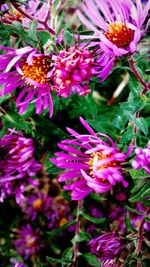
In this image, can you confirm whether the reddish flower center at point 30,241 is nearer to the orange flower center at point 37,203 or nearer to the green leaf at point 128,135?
the orange flower center at point 37,203

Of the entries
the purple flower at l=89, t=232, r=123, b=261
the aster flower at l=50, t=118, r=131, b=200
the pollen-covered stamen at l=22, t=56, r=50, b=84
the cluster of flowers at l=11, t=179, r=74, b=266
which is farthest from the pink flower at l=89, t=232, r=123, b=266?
the cluster of flowers at l=11, t=179, r=74, b=266

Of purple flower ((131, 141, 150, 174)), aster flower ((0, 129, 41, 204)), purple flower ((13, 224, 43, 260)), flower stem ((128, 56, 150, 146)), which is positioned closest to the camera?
purple flower ((131, 141, 150, 174))

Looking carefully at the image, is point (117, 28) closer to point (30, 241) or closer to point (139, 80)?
point (139, 80)

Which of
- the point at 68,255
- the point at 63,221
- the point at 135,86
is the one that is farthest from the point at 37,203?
the point at 135,86

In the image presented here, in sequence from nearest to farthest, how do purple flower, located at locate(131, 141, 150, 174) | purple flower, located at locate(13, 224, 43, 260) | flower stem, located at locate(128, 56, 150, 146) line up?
purple flower, located at locate(131, 141, 150, 174)
flower stem, located at locate(128, 56, 150, 146)
purple flower, located at locate(13, 224, 43, 260)

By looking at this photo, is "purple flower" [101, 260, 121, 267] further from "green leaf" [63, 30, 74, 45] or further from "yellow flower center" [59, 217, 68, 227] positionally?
"yellow flower center" [59, 217, 68, 227]

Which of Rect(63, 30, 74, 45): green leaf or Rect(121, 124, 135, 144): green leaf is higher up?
Rect(63, 30, 74, 45): green leaf

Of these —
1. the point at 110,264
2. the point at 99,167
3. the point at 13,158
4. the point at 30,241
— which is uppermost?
the point at 99,167
